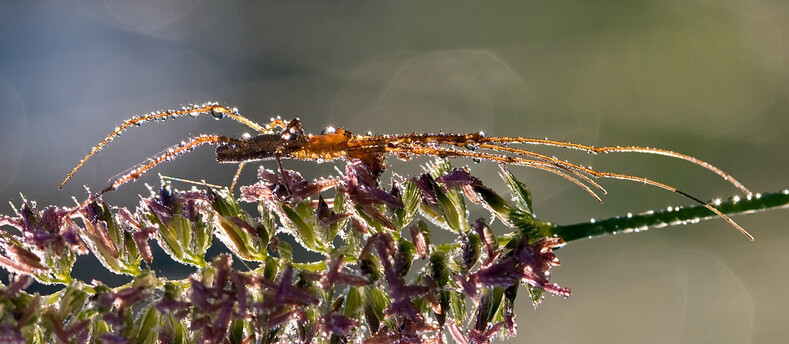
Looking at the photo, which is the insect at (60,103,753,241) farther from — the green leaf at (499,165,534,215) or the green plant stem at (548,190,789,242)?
the green plant stem at (548,190,789,242)

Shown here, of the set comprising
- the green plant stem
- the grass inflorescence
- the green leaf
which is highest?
the green leaf

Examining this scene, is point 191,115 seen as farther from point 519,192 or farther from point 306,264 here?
point 519,192

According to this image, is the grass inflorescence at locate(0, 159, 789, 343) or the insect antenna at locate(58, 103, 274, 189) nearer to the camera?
the grass inflorescence at locate(0, 159, 789, 343)

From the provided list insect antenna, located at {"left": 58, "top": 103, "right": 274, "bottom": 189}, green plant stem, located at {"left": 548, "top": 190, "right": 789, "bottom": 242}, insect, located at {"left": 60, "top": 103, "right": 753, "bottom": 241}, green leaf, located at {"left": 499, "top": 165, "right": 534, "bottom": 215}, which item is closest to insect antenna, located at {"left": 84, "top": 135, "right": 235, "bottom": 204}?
insect, located at {"left": 60, "top": 103, "right": 753, "bottom": 241}

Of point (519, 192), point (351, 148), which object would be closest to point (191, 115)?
point (351, 148)

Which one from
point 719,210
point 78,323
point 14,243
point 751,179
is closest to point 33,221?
point 14,243

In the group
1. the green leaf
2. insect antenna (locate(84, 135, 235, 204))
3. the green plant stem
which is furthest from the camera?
insect antenna (locate(84, 135, 235, 204))

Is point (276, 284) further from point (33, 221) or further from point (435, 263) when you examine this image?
point (33, 221)

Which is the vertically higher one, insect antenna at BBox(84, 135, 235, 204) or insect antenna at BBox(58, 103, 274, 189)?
insect antenna at BBox(58, 103, 274, 189)
